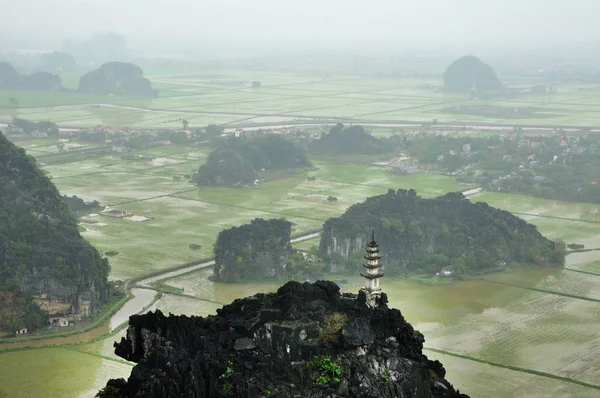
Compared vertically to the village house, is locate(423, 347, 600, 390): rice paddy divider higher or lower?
lower

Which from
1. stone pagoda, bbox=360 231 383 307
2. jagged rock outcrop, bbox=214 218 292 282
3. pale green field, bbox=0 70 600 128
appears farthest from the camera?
pale green field, bbox=0 70 600 128

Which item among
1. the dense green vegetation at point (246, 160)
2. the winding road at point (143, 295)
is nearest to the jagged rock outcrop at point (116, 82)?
the dense green vegetation at point (246, 160)

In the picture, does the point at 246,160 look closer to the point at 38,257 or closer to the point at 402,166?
the point at 402,166

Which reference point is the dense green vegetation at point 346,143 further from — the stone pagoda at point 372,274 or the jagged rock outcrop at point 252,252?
the stone pagoda at point 372,274

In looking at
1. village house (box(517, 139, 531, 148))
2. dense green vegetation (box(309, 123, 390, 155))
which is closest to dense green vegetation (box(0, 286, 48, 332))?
dense green vegetation (box(309, 123, 390, 155))

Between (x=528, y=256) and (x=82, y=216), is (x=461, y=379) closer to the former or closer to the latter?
(x=528, y=256)

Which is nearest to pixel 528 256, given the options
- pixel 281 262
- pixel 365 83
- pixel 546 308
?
pixel 546 308

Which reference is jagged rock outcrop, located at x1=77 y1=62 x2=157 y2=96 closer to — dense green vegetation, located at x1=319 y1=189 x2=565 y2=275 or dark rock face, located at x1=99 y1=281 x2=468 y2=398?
dense green vegetation, located at x1=319 y1=189 x2=565 y2=275
